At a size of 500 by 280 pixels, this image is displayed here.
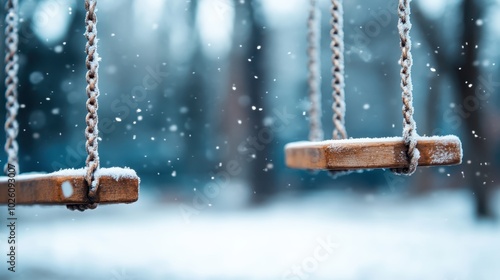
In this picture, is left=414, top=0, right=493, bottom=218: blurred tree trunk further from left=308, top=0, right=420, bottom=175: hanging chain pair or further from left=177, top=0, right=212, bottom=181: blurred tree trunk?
left=177, top=0, right=212, bottom=181: blurred tree trunk

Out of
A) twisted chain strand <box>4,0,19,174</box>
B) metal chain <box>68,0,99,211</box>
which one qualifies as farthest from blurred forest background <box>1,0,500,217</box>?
metal chain <box>68,0,99,211</box>

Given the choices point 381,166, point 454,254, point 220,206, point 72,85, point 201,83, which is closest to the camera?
point 381,166

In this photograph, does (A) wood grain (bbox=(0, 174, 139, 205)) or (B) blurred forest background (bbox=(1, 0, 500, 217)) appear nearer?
(A) wood grain (bbox=(0, 174, 139, 205))

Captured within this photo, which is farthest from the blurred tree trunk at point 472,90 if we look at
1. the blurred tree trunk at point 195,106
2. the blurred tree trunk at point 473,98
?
the blurred tree trunk at point 195,106

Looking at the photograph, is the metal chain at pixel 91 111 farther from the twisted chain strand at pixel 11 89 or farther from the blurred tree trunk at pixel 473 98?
the blurred tree trunk at pixel 473 98

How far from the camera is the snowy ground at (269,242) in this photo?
134 inches

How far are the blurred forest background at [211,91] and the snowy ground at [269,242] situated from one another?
75cm

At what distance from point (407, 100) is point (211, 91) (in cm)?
687

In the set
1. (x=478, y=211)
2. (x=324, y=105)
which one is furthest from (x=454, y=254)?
(x=324, y=105)

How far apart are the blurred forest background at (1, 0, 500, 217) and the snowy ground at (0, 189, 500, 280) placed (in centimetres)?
75

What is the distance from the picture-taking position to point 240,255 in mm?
3941

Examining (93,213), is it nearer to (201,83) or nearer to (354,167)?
(201,83)

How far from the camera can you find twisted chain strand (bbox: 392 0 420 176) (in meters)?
1.25

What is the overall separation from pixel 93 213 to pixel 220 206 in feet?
5.04
